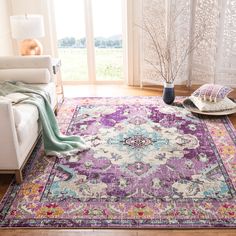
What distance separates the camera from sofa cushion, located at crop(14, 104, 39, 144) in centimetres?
255

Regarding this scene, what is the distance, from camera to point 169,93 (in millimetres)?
4102

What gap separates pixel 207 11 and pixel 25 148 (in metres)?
2.94

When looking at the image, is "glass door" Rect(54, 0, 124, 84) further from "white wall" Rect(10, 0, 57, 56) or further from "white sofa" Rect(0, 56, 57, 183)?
"white sofa" Rect(0, 56, 57, 183)

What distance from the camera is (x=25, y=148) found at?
270 cm

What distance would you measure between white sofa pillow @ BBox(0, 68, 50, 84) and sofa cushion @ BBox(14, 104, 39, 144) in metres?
0.66

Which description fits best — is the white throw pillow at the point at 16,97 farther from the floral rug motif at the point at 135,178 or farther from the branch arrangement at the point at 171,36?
the branch arrangement at the point at 171,36

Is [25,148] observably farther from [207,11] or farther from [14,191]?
[207,11]

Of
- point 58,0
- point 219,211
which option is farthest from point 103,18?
point 219,211

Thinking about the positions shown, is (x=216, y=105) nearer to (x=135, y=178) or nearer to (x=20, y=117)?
(x=135, y=178)

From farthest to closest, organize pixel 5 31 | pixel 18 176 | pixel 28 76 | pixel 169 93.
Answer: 1. pixel 5 31
2. pixel 169 93
3. pixel 28 76
4. pixel 18 176

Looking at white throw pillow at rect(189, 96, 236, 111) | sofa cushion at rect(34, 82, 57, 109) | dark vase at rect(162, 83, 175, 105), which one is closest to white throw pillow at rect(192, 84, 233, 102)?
white throw pillow at rect(189, 96, 236, 111)

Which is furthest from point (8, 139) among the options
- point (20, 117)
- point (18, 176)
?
point (18, 176)

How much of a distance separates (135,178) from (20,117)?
1.00 meters

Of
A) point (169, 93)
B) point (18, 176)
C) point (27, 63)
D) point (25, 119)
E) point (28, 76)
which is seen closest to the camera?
point (18, 176)
